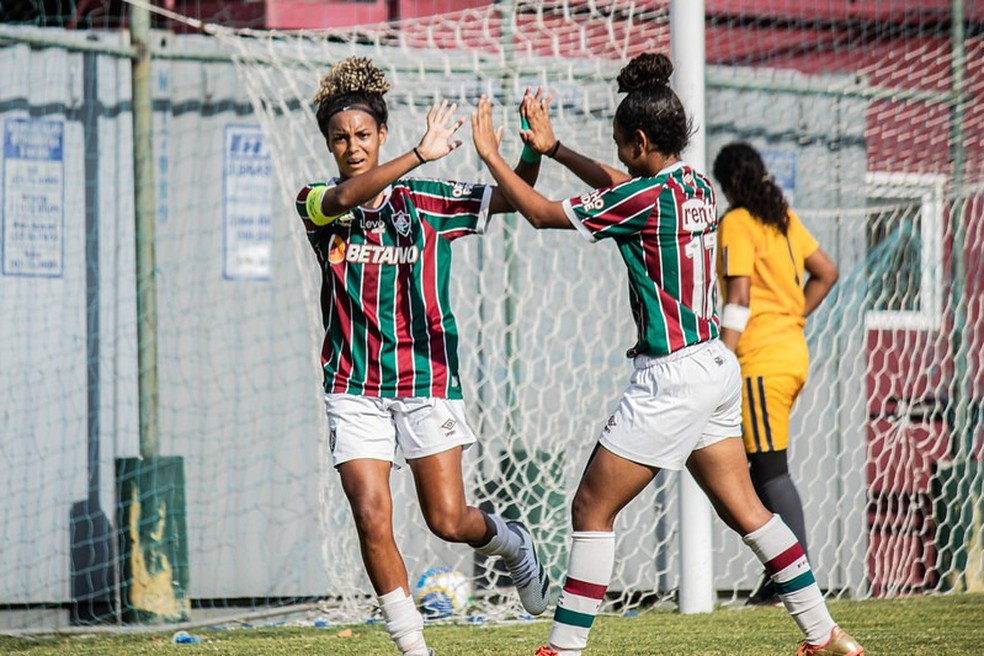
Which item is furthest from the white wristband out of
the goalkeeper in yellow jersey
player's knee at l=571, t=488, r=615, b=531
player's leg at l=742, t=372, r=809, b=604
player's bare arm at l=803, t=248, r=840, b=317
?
player's knee at l=571, t=488, r=615, b=531

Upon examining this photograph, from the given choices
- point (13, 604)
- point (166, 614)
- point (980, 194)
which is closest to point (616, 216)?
point (166, 614)

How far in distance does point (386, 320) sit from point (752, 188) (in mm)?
2176

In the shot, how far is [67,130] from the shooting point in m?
6.61

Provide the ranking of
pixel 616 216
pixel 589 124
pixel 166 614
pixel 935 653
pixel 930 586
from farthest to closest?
pixel 930 586
pixel 589 124
pixel 166 614
pixel 935 653
pixel 616 216

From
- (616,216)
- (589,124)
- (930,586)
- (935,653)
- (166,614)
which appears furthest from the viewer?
(930,586)

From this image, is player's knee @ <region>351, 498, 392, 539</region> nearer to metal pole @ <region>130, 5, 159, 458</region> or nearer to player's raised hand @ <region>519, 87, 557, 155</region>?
player's raised hand @ <region>519, 87, 557, 155</region>

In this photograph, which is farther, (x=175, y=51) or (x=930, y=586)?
(x=930, y=586)

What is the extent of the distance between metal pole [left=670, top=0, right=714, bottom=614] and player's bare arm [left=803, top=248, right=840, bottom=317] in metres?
0.69

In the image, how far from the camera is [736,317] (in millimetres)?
5734

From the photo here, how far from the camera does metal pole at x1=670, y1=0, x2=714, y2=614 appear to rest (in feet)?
19.7

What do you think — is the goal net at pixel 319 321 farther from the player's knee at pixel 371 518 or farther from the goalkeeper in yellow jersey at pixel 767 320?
the player's knee at pixel 371 518

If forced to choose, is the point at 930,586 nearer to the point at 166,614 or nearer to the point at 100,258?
the point at 166,614

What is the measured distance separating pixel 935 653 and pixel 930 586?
122 inches

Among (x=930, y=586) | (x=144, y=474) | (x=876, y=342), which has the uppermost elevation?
(x=876, y=342)
